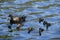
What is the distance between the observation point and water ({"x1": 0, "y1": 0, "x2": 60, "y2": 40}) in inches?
457

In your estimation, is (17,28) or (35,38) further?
(17,28)

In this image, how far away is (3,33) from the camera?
11945 millimetres

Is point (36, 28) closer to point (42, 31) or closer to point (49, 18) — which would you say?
point (42, 31)

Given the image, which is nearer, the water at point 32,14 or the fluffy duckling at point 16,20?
the water at point 32,14

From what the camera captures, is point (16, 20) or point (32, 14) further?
point (32, 14)

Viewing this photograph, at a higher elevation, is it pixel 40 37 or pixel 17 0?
pixel 17 0

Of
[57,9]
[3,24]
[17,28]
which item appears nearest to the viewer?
[17,28]

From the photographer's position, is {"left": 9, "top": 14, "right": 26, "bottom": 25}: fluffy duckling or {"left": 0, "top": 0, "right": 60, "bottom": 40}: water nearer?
{"left": 0, "top": 0, "right": 60, "bottom": 40}: water

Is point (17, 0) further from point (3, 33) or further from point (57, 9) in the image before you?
point (3, 33)

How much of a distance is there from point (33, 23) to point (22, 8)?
3471 mm

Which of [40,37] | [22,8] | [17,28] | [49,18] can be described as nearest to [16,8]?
[22,8]

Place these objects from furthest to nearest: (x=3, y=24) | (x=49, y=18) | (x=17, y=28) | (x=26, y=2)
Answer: (x=26, y=2) → (x=49, y=18) → (x=3, y=24) → (x=17, y=28)

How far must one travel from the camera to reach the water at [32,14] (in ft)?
38.1

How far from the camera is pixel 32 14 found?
15.1 m
